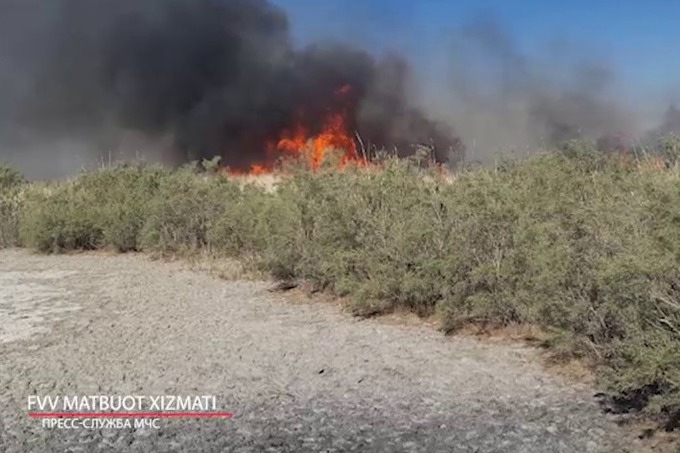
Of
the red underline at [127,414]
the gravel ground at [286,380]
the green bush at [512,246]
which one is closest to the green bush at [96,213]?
the green bush at [512,246]

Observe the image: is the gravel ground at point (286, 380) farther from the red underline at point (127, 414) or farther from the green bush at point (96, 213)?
the green bush at point (96, 213)

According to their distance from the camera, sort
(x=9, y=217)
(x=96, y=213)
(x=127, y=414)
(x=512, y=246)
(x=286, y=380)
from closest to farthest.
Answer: (x=127, y=414), (x=286, y=380), (x=512, y=246), (x=96, y=213), (x=9, y=217)

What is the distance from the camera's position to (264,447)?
6.24 m

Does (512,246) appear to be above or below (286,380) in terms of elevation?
above

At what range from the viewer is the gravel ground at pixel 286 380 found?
6.38 metres

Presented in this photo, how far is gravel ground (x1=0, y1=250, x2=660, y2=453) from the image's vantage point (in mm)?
6383

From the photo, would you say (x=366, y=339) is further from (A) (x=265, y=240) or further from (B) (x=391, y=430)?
(A) (x=265, y=240)

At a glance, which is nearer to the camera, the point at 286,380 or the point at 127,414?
the point at 127,414

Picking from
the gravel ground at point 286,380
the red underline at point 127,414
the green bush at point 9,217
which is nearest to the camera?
the gravel ground at point 286,380

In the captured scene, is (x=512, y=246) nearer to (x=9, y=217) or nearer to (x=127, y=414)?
(x=127, y=414)

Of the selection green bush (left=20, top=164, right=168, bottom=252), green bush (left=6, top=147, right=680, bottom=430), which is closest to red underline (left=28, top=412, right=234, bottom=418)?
green bush (left=6, top=147, right=680, bottom=430)

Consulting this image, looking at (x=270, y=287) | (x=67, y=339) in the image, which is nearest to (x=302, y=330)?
(x=67, y=339)

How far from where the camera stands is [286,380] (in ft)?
27.1

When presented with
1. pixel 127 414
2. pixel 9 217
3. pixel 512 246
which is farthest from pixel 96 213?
pixel 127 414
